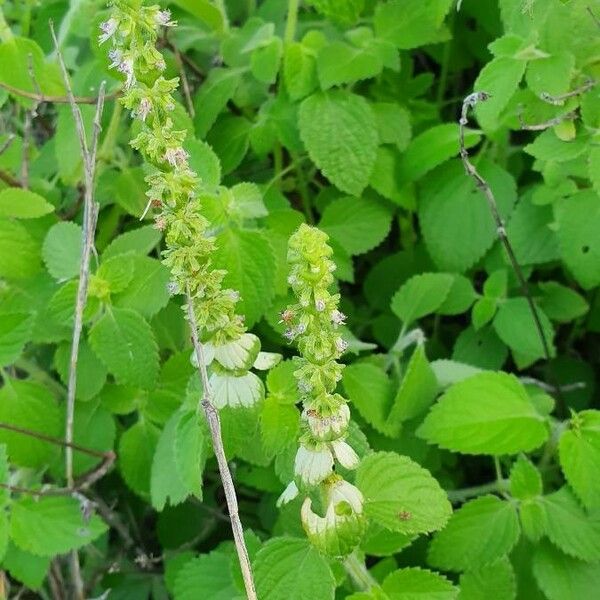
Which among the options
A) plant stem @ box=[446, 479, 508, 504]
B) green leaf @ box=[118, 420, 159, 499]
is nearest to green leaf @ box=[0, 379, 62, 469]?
green leaf @ box=[118, 420, 159, 499]

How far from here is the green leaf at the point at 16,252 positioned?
1.46 m

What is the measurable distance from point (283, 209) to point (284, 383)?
1.58ft

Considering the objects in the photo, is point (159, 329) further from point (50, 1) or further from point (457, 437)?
point (50, 1)

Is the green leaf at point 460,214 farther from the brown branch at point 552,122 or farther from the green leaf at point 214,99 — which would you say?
the green leaf at point 214,99

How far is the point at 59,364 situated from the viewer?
4.73 feet

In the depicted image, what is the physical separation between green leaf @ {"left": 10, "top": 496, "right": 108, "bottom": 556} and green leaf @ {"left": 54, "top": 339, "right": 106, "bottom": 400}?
0.18 meters

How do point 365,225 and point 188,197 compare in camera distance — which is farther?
point 365,225

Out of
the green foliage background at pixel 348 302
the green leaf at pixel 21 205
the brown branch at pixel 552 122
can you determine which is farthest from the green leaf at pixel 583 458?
the green leaf at pixel 21 205

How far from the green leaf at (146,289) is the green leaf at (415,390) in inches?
15.9

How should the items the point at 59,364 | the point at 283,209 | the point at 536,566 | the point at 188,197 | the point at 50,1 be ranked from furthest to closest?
the point at 50,1
the point at 283,209
the point at 59,364
the point at 536,566
the point at 188,197

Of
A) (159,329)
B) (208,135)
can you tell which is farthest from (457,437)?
(208,135)

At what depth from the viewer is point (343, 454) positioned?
3.02 ft

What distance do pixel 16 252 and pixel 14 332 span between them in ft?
0.59

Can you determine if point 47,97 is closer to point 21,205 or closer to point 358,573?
point 21,205
